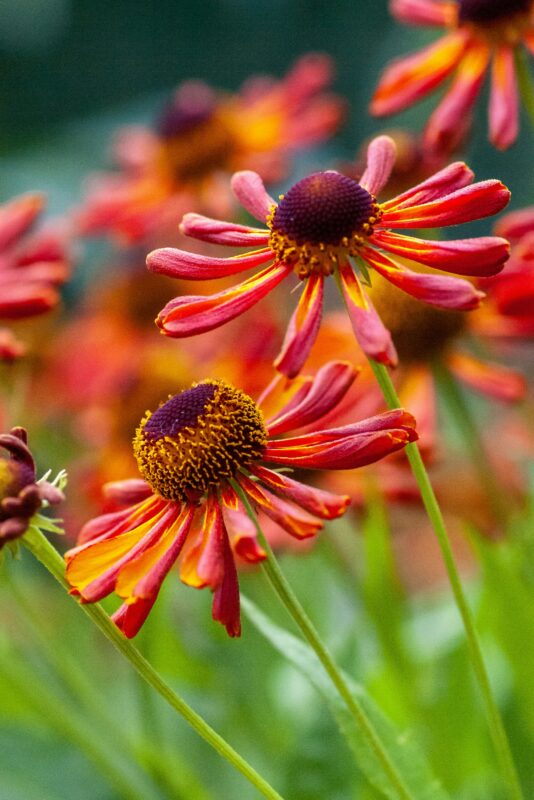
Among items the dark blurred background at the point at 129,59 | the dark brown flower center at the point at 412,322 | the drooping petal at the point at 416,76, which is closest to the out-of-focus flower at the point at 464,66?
the drooping petal at the point at 416,76

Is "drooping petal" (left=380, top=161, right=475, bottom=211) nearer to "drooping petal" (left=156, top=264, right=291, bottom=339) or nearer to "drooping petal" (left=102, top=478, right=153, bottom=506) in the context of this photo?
"drooping petal" (left=156, top=264, right=291, bottom=339)

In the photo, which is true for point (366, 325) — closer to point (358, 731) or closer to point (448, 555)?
point (448, 555)

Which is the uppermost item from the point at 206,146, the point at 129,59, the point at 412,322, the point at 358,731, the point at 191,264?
the point at 129,59

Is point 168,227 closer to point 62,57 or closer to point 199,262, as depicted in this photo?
point 199,262

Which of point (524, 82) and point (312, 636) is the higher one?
point (524, 82)

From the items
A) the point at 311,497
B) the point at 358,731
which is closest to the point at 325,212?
the point at 311,497
